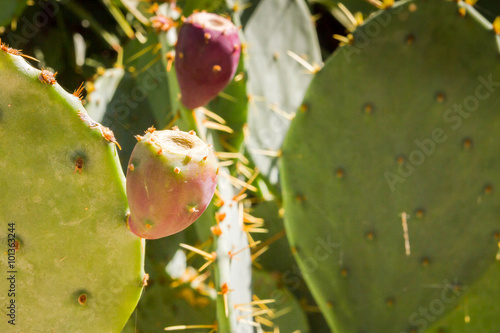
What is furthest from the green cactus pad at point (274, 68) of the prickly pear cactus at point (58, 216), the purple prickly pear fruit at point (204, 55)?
the prickly pear cactus at point (58, 216)

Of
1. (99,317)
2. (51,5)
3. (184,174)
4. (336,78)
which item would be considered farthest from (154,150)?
(51,5)

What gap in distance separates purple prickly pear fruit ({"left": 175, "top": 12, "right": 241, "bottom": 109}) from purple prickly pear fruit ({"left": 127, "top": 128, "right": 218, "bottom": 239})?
370mm

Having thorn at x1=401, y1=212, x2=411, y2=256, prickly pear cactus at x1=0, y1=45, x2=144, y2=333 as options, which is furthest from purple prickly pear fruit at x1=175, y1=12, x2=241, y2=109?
thorn at x1=401, y1=212, x2=411, y2=256

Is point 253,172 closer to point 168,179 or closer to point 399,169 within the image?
point 399,169

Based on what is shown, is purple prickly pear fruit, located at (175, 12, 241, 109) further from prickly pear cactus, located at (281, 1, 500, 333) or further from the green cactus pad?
the green cactus pad

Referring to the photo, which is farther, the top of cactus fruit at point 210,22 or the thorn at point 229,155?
the thorn at point 229,155

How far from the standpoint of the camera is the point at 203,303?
1236mm

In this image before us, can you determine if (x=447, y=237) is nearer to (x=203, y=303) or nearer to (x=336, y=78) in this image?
(x=336, y=78)

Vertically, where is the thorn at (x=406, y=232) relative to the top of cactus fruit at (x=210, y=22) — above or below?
below

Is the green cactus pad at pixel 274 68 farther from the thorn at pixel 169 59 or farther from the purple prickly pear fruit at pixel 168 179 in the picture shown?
the purple prickly pear fruit at pixel 168 179

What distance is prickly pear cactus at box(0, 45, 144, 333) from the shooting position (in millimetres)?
645

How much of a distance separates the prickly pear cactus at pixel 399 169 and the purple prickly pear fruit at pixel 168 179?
58cm

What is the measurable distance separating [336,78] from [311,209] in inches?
11.1

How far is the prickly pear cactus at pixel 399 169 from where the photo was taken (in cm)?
110
